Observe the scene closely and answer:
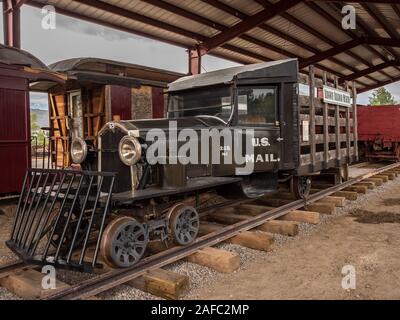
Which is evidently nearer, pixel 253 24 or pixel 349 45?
pixel 253 24

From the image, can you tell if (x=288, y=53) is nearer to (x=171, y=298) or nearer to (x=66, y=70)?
(x=66, y=70)

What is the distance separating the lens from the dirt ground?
3.42 m

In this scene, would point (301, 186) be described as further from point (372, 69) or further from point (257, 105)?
point (372, 69)

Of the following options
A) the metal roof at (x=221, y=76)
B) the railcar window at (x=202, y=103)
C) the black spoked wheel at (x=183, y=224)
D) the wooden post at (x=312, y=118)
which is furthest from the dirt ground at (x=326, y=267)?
the metal roof at (x=221, y=76)

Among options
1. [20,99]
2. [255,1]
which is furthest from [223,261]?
[255,1]

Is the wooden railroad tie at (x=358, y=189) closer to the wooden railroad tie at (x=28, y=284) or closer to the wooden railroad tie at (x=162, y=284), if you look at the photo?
the wooden railroad tie at (x=162, y=284)

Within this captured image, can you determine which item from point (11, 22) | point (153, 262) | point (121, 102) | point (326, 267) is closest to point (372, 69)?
point (121, 102)

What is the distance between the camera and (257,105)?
557 centimetres

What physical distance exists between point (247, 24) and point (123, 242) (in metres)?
12.4

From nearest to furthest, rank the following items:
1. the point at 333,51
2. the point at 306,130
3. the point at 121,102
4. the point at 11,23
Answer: the point at 306,130, the point at 121,102, the point at 11,23, the point at 333,51

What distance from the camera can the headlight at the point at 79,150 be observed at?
4500 mm

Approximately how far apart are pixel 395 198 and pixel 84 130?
7577 millimetres

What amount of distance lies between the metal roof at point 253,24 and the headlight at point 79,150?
24.0 ft
